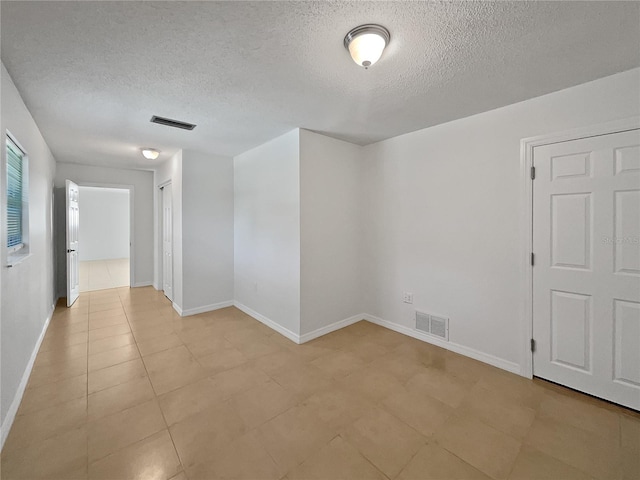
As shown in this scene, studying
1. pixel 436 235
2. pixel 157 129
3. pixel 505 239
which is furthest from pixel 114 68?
pixel 505 239

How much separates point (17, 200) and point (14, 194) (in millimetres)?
137

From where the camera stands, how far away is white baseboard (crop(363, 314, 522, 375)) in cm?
254

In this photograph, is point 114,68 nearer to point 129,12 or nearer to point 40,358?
point 129,12

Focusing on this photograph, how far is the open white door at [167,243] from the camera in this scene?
4.67 metres

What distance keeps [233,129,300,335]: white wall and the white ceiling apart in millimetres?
665

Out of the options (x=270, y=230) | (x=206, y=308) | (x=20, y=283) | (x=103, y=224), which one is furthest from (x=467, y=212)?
(x=103, y=224)

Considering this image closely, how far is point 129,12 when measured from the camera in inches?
54.8

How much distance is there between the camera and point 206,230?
4.24m

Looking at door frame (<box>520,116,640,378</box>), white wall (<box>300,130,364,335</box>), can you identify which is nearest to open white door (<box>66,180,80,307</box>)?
white wall (<box>300,130,364,335</box>)

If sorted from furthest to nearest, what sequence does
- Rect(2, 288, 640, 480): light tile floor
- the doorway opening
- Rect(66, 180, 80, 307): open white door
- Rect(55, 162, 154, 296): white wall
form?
1. the doorway opening
2. Rect(55, 162, 154, 296): white wall
3. Rect(66, 180, 80, 307): open white door
4. Rect(2, 288, 640, 480): light tile floor

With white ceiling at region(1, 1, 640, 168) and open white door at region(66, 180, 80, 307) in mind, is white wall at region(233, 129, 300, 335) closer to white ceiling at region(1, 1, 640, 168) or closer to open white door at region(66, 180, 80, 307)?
white ceiling at region(1, 1, 640, 168)

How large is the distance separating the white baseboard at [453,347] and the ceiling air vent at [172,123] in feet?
10.9

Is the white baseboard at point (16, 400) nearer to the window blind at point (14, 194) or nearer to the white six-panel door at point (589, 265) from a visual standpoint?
the window blind at point (14, 194)

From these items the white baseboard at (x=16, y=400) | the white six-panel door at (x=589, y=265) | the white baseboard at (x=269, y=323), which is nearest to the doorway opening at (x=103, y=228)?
the white baseboard at (x=269, y=323)
